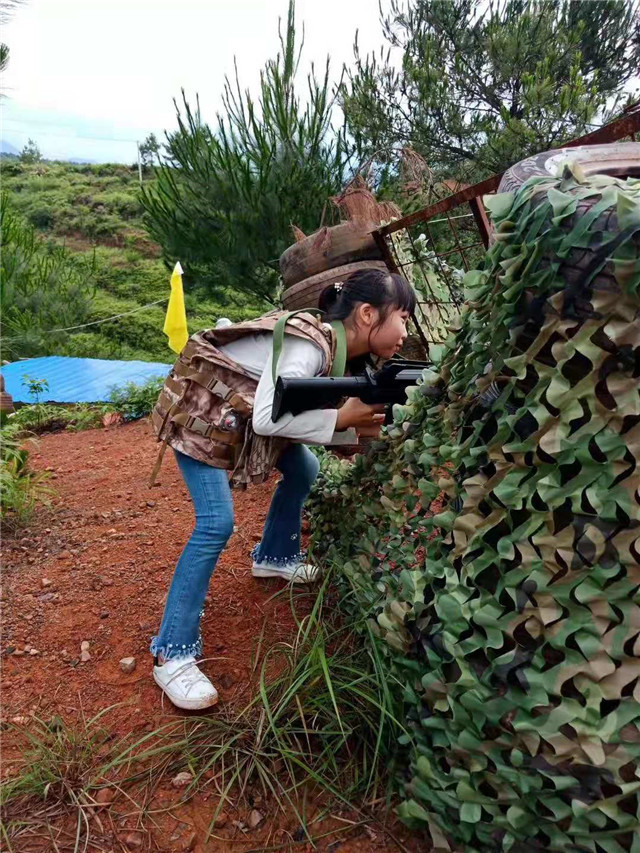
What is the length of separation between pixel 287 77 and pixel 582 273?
498 cm

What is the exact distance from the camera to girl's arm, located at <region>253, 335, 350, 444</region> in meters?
1.66

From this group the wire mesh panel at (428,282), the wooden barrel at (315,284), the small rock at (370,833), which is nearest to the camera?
the small rock at (370,833)

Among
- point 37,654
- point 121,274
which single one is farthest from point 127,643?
point 121,274

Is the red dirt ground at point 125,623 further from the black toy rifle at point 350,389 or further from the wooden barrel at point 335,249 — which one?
the wooden barrel at point 335,249

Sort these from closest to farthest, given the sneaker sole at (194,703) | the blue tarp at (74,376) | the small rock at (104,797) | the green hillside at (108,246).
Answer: the small rock at (104,797), the sneaker sole at (194,703), the blue tarp at (74,376), the green hillside at (108,246)

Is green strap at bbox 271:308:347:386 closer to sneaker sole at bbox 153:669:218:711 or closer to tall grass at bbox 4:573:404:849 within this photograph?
tall grass at bbox 4:573:404:849

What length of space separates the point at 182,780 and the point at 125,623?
2.42ft

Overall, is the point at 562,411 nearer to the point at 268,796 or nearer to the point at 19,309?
the point at 268,796

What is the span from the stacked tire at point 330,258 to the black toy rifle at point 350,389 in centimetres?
133

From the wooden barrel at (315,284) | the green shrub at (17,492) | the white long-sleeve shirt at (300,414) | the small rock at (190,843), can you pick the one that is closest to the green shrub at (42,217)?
the green shrub at (17,492)

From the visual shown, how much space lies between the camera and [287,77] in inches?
207

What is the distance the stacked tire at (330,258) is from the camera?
9.81 feet

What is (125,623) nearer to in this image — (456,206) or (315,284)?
(315,284)

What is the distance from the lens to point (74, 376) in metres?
7.09
